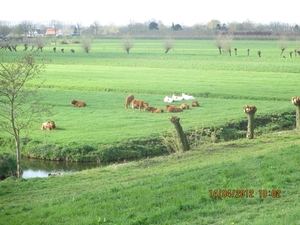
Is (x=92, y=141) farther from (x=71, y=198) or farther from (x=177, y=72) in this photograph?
(x=177, y=72)

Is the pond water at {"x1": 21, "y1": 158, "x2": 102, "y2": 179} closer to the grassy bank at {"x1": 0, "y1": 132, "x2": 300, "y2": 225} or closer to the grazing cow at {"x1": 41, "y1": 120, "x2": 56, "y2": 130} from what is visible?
the grazing cow at {"x1": 41, "y1": 120, "x2": 56, "y2": 130}

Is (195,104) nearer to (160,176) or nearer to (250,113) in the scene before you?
(250,113)

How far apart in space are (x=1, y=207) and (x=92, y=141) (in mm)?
11486

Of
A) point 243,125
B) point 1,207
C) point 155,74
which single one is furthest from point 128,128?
point 155,74

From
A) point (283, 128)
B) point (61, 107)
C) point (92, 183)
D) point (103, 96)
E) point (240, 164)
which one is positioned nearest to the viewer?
point (240, 164)

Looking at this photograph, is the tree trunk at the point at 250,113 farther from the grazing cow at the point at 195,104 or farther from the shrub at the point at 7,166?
the grazing cow at the point at 195,104

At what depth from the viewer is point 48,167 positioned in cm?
2266

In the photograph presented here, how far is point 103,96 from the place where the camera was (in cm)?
3931

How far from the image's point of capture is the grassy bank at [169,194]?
33.5ft

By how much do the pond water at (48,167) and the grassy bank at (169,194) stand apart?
471cm

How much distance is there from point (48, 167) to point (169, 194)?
39.2 feet

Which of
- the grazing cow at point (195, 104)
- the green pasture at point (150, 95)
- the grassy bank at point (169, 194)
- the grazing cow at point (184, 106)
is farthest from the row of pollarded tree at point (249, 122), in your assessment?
the grazing cow at point (195, 104)

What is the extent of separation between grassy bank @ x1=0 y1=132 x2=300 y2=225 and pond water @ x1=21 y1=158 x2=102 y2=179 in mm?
4708

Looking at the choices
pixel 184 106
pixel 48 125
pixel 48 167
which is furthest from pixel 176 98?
pixel 48 167
